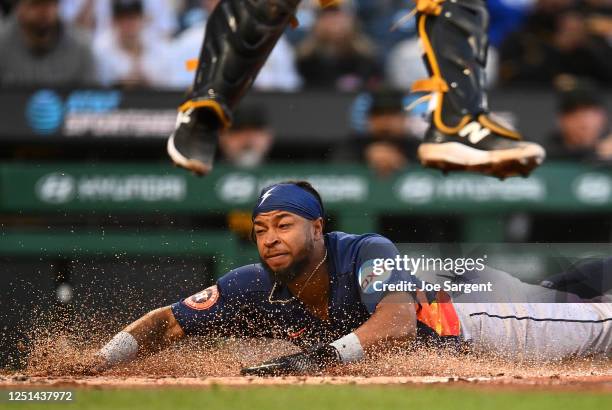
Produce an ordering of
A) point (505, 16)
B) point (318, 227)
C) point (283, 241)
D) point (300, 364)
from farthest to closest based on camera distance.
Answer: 1. point (505, 16)
2. point (318, 227)
3. point (283, 241)
4. point (300, 364)

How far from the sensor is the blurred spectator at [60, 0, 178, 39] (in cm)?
895

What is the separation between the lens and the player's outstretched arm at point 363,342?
211 inches

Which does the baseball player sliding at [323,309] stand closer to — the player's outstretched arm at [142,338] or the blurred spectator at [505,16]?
the player's outstretched arm at [142,338]

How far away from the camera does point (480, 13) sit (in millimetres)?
4031

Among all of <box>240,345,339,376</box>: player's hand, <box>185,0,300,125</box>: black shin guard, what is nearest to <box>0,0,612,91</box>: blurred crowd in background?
<box>240,345,339,376</box>: player's hand

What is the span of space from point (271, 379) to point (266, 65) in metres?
4.00

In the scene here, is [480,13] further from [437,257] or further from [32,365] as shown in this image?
[32,365]

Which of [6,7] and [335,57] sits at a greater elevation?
[6,7]

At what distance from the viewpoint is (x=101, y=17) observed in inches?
358

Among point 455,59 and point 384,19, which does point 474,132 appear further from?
point 384,19

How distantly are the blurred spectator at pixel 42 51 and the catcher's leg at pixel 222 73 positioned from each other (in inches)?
171

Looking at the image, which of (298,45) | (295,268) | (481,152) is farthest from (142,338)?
(298,45)

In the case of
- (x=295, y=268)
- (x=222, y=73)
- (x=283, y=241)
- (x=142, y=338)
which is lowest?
(x=142, y=338)

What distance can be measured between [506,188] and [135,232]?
2.59m
